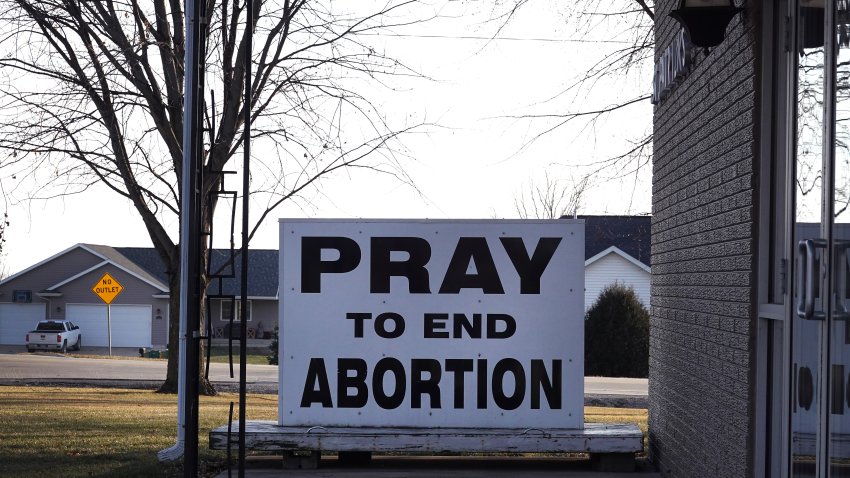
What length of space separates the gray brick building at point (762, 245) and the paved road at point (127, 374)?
1709cm

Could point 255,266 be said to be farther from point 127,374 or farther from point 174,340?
point 174,340

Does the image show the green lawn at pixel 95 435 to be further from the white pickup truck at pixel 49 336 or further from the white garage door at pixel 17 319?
the white garage door at pixel 17 319

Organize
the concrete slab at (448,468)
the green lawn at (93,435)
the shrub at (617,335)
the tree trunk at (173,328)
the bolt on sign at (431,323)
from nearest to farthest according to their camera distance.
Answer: the concrete slab at (448,468)
the green lawn at (93,435)
the bolt on sign at (431,323)
the tree trunk at (173,328)
the shrub at (617,335)

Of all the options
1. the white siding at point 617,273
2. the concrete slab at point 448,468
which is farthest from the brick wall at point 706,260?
the white siding at point 617,273

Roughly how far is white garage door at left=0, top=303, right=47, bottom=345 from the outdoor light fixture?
59.7m

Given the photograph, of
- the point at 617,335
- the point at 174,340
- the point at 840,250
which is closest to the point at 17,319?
the point at 617,335

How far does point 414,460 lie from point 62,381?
64.2 feet

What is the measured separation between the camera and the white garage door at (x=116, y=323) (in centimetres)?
5900

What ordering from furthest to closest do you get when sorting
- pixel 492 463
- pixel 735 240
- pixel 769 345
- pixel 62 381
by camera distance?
1. pixel 62 381
2. pixel 492 463
3. pixel 735 240
4. pixel 769 345

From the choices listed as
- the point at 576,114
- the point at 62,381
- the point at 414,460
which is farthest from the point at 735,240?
the point at 62,381

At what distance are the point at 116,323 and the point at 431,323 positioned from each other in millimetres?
52506

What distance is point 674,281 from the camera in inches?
321

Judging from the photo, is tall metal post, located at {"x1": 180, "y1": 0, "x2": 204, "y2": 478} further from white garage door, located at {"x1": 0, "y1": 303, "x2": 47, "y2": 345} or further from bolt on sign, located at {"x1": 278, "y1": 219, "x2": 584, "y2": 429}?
white garage door, located at {"x1": 0, "y1": 303, "x2": 47, "y2": 345}

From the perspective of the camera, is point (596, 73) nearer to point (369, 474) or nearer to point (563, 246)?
point (563, 246)
